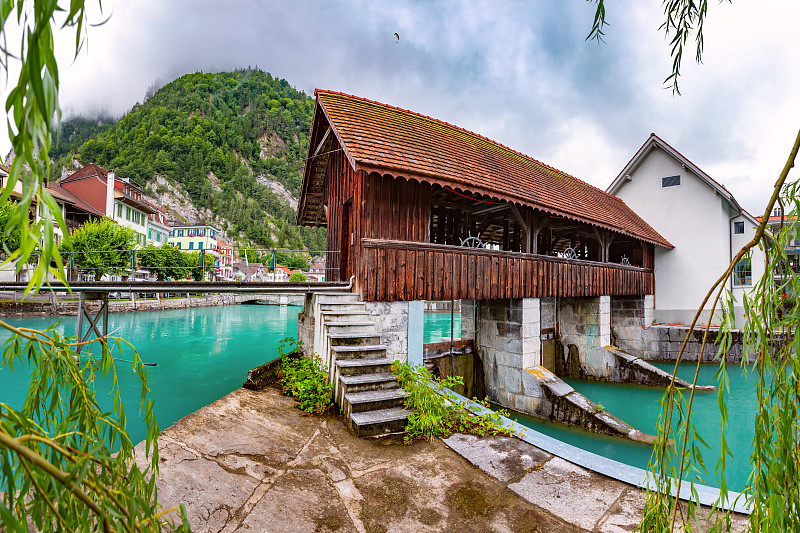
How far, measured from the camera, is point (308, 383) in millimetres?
5512

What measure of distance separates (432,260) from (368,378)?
301 centimetres

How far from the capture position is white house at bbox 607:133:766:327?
14.9 metres

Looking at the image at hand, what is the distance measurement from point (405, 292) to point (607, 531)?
4575mm

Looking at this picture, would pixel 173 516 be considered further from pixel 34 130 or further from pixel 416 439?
pixel 34 130

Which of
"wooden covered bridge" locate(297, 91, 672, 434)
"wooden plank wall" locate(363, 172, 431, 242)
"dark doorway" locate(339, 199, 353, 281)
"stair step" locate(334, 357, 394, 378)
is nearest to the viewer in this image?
"stair step" locate(334, 357, 394, 378)

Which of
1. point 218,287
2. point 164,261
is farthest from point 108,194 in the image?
point 218,287

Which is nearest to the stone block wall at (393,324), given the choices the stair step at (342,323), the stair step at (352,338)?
the stair step at (342,323)

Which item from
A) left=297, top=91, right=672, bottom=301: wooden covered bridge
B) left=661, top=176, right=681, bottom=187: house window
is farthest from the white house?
left=297, top=91, right=672, bottom=301: wooden covered bridge

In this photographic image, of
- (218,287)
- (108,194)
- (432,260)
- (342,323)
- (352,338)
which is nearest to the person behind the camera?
(352,338)

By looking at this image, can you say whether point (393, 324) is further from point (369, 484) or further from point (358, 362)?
point (369, 484)

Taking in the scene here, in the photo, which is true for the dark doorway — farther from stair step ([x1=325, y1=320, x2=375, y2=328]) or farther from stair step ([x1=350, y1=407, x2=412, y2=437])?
stair step ([x1=350, y1=407, x2=412, y2=437])

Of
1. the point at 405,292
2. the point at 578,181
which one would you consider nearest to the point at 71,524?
the point at 405,292

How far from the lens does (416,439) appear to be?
423cm

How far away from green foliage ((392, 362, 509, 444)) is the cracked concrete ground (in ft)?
0.57
